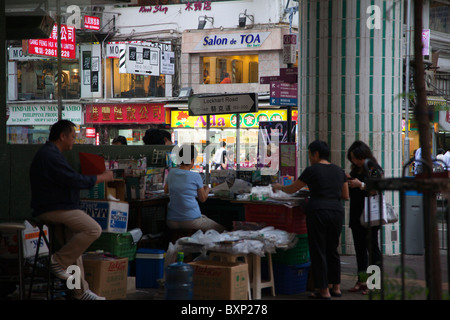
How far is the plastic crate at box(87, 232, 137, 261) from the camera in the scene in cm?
823

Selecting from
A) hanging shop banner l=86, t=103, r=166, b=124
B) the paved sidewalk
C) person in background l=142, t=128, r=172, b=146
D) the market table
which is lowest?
the paved sidewalk

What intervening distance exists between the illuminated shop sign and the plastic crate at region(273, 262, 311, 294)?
2038cm

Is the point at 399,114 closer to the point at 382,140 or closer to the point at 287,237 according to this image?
the point at 382,140

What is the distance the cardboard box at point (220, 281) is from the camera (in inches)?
278

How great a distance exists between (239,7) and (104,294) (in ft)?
73.8

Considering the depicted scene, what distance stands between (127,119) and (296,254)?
23.1m

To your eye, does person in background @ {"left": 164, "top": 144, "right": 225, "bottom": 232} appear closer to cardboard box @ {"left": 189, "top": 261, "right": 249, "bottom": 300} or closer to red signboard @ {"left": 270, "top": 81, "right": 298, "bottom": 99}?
cardboard box @ {"left": 189, "top": 261, "right": 249, "bottom": 300}

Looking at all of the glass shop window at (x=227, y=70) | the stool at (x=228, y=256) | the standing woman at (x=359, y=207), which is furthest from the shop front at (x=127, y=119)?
the stool at (x=228, y=256)

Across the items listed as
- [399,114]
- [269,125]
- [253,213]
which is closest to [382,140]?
[399,114]

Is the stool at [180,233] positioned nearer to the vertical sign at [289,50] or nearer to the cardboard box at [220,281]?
the cardboard box at [220,281]

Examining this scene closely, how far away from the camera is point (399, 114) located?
11312mm

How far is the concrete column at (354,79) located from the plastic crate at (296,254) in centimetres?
292

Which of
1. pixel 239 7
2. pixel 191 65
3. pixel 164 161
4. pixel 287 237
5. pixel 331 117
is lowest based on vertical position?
pixel 287 237

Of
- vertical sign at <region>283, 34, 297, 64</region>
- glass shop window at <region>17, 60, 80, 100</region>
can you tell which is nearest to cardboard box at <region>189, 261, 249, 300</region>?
glass shop window at <region>17, 60, 80, 100</region>
